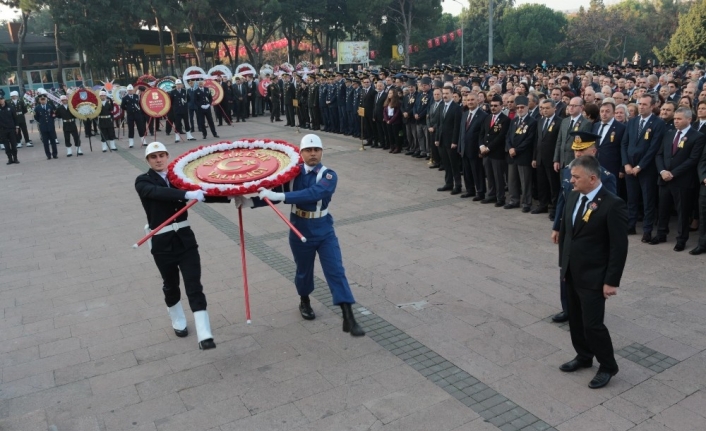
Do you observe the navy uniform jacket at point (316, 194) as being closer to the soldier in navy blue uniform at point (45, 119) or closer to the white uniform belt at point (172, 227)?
the white uniform belt at point (172, 227)

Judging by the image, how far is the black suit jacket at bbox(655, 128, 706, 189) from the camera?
23.7 feet

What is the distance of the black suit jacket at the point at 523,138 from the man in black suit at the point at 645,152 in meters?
1.46

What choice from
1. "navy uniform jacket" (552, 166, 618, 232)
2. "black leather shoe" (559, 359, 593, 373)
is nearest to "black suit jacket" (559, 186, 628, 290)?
"navy uniform jacket" (552, 166, 618, 232)

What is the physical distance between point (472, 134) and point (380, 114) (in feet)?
17.1

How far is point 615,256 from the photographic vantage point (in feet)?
13.3

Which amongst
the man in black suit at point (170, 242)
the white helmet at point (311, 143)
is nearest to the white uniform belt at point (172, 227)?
the man in black suit at point (170, 242)

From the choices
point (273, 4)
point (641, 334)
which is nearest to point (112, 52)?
point (273, 4)

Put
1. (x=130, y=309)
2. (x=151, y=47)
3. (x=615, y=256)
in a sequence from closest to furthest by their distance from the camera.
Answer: (x=615, y=256) → (x=130, y=309) → (x=151, y=47)

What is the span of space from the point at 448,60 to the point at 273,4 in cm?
3063

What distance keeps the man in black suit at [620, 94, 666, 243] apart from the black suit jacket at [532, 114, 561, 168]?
41.4 inches

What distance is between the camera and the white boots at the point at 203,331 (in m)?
5.32

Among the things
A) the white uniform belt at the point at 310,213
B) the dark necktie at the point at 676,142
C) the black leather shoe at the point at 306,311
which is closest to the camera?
the white uniform belt at the point at 310,213

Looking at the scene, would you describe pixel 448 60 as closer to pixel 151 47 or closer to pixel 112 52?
pixel 151 47

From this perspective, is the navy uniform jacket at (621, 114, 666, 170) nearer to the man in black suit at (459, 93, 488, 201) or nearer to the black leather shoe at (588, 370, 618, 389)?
the man in black suit at (459, 93, 488, 201)
